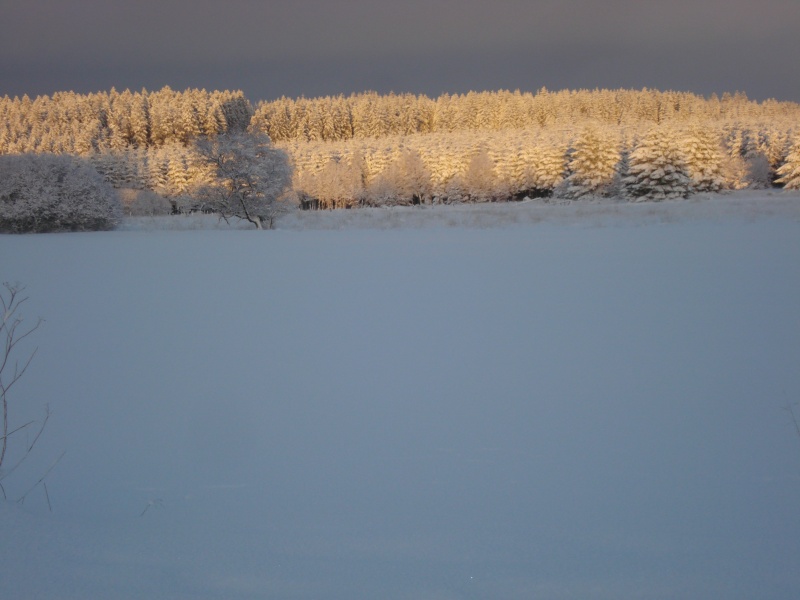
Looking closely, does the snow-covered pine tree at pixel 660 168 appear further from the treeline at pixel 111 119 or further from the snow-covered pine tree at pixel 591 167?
the treeline at pixel 111 119

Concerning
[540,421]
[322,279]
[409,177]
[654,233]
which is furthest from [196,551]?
[409,177]

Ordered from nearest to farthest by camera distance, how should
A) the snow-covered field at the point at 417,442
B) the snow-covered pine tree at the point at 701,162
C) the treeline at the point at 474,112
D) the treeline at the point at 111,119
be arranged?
the snow-covered field at the point at 417,442, the snow-covered pine tree at the point at 701,162, the treeline at the point at 111,119, the treeline at the point at 474,112

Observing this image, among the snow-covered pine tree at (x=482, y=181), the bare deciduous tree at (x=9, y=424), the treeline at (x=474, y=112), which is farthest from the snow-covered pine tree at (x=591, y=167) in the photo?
the treeline at (x=474, y=112)

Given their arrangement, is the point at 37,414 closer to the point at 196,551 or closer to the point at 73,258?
the point at 196,551

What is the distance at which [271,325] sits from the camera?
21.8 feet

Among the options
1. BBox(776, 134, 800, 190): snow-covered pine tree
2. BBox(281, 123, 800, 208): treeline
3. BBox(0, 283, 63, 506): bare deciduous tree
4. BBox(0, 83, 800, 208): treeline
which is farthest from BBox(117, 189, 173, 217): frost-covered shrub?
BBox(776, 134, 800, 190): snow-covered pine tree

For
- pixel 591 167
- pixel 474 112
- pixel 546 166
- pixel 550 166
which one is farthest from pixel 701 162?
pixel 474 112

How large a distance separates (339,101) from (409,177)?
67.2 m

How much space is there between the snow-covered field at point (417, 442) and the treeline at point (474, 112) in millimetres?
96245

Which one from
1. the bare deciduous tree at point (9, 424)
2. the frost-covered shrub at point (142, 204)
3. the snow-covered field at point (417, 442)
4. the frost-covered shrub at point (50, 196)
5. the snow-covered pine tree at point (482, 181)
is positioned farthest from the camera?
the snow-covered pine tree at point (482, 181)

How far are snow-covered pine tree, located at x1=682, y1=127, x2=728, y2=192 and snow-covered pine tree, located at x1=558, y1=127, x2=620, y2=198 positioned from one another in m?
5.38

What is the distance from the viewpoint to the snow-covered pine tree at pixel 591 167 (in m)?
40.8

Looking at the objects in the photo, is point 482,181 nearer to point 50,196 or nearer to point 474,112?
point 50,196

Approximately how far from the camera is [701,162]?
38.3 metres
